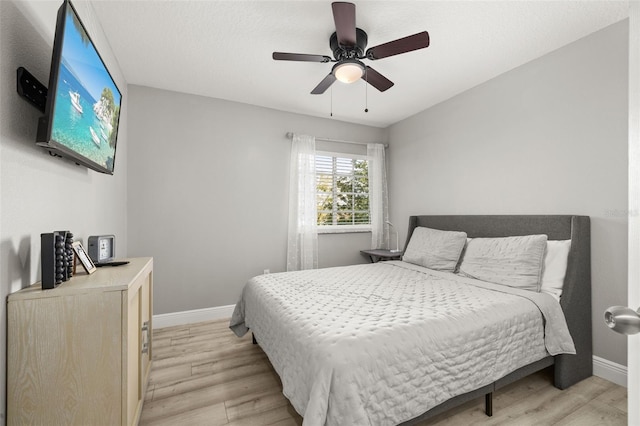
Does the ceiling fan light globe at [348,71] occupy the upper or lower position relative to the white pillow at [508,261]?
upper

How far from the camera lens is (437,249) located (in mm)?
2936

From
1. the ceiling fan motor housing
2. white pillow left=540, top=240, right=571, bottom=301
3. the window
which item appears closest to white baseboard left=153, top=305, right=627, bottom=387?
white pillow left=540, top=240, right=571, bottom=301

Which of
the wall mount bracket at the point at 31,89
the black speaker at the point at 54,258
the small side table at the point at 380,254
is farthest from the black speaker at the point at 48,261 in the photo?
the small side table at the point at 380,254

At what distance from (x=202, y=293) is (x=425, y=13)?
3.43 meters

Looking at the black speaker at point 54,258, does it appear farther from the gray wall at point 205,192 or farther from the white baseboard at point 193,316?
the white baseboard at point 193,316

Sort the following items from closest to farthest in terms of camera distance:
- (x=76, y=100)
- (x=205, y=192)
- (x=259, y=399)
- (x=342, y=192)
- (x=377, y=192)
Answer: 1. (x=76, y=100)
2. (x=259, y=399)
3. (x=205, y=192)
4. (x=342, y=192)
5. (x=377, y=192)

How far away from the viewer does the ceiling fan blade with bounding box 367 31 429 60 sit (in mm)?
1775

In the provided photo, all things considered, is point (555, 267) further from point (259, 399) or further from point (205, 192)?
point (205, 192)

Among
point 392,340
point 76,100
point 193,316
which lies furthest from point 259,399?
point 76,100

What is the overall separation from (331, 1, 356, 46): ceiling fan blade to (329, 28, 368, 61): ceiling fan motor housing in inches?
3.5

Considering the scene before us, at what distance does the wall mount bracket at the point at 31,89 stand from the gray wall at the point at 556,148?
3.48m

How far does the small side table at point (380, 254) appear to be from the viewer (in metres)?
3.79

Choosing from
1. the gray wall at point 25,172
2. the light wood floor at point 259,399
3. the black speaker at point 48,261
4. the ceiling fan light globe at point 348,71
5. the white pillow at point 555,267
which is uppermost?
the ceiling fan light globe at point 348,71

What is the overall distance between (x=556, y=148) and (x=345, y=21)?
6.88 ft
